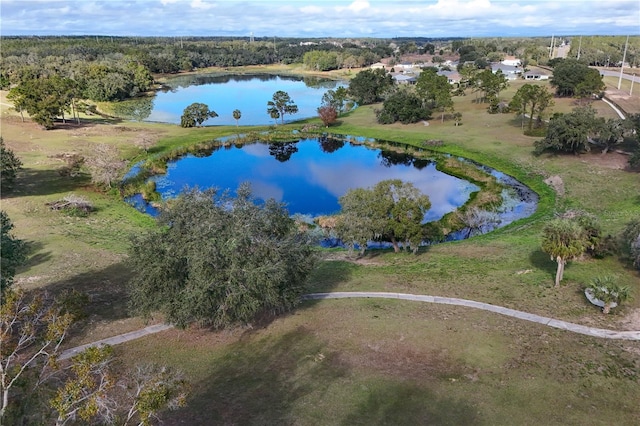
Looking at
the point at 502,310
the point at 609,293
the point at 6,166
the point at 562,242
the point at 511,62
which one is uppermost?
the point at 511,62

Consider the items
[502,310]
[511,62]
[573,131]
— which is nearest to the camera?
[502,310]

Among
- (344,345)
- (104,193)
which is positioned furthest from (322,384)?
(104,193)

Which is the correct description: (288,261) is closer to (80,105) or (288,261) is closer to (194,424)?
(194,424)

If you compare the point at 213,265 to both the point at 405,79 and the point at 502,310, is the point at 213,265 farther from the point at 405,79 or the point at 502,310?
the point at 405,79

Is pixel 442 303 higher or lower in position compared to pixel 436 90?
lower

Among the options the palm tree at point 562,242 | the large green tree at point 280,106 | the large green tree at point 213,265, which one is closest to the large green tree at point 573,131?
the palm tree at point 562,242

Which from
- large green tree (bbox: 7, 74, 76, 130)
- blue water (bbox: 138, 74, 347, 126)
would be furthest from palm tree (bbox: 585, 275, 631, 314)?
large green tree (bbox: 7, 74, 76, 130)

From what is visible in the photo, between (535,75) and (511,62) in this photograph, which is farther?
(511,62)

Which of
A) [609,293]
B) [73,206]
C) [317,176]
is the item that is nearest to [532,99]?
[317,176]
